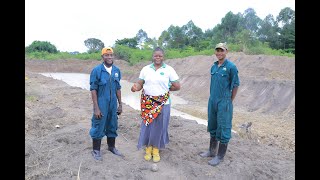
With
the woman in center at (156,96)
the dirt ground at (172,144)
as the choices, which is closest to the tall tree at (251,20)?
the dirt ground at (172,144)

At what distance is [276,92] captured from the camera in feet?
39.4

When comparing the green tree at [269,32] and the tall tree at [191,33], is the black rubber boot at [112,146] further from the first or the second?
the tall tree at [191,33]

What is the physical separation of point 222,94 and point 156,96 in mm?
989

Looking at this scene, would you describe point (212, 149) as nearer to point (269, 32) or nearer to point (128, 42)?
point (269, 32)

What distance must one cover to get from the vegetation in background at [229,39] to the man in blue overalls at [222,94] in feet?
49.4

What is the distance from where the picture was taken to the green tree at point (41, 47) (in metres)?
42.9

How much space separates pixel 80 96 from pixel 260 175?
9.08 meters

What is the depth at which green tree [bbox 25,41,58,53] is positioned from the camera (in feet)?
141

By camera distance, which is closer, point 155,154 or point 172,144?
point 155,154

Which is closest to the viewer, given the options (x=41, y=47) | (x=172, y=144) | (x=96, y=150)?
(x=96, y=150)

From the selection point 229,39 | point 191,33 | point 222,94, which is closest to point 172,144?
point 222,94

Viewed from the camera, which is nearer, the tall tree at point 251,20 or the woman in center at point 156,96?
the woman in center at point 156,96

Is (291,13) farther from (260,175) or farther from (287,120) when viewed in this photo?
(260,175)

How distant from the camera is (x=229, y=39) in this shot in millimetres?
26047
